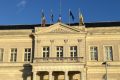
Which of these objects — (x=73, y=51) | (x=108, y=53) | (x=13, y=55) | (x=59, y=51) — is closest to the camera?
(x=73, y=51)

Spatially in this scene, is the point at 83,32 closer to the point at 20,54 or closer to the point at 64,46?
the point at 64,46

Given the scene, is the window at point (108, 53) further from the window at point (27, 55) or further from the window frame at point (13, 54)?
the window frame at point (13, 54)

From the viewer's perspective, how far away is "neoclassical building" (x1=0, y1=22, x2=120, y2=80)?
38.8 metres

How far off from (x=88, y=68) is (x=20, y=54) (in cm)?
903

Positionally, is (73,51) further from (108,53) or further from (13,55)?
(13,55)

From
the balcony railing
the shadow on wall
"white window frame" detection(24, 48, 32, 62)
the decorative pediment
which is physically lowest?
the shadow on wall

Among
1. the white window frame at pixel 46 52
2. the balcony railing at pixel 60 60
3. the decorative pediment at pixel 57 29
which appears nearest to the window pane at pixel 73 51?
the balcony railing at pixel 60 60

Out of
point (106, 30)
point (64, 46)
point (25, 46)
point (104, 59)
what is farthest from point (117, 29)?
point (25, 46)

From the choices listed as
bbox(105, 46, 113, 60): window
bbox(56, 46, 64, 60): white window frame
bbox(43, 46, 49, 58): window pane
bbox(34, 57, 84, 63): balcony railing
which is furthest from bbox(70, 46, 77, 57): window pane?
bbox(105, 46, 113, 60): window

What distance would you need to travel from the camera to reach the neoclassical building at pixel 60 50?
127ft

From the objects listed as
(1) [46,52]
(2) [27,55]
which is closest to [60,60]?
(1) [46,52]

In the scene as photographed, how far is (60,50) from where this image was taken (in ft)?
131

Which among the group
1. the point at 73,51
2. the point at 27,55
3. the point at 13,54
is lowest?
the point at 27,55

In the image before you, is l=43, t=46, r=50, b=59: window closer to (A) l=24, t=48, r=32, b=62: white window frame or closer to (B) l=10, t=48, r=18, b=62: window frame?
(A) l=24, t=48, r=32, b=62: white window frame
